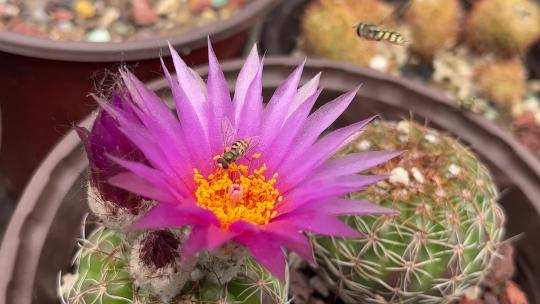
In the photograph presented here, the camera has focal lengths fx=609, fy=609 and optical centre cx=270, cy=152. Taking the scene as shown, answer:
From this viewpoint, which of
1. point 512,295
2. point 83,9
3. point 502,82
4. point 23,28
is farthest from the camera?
point 502,82

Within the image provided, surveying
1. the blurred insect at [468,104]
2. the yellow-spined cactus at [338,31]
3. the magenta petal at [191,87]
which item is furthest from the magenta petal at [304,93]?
the yellow-spined cactus at [338,31]

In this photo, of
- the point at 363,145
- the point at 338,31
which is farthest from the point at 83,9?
the point at 363,145

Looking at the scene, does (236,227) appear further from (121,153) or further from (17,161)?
(17,161)

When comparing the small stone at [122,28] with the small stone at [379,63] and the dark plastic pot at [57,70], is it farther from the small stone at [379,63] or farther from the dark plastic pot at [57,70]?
the small stone at [379,63]

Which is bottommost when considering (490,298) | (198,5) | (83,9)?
(490,298)

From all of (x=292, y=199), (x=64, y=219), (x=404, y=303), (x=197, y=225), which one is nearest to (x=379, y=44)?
(x=404, y=303)

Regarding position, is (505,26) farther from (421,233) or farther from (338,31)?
(421,233)

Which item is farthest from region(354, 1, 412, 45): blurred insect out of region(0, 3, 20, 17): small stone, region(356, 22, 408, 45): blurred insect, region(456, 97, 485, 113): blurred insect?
region(0, 3, 20, 17): small stone

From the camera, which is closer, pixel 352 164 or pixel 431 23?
→ pixel 352 164
